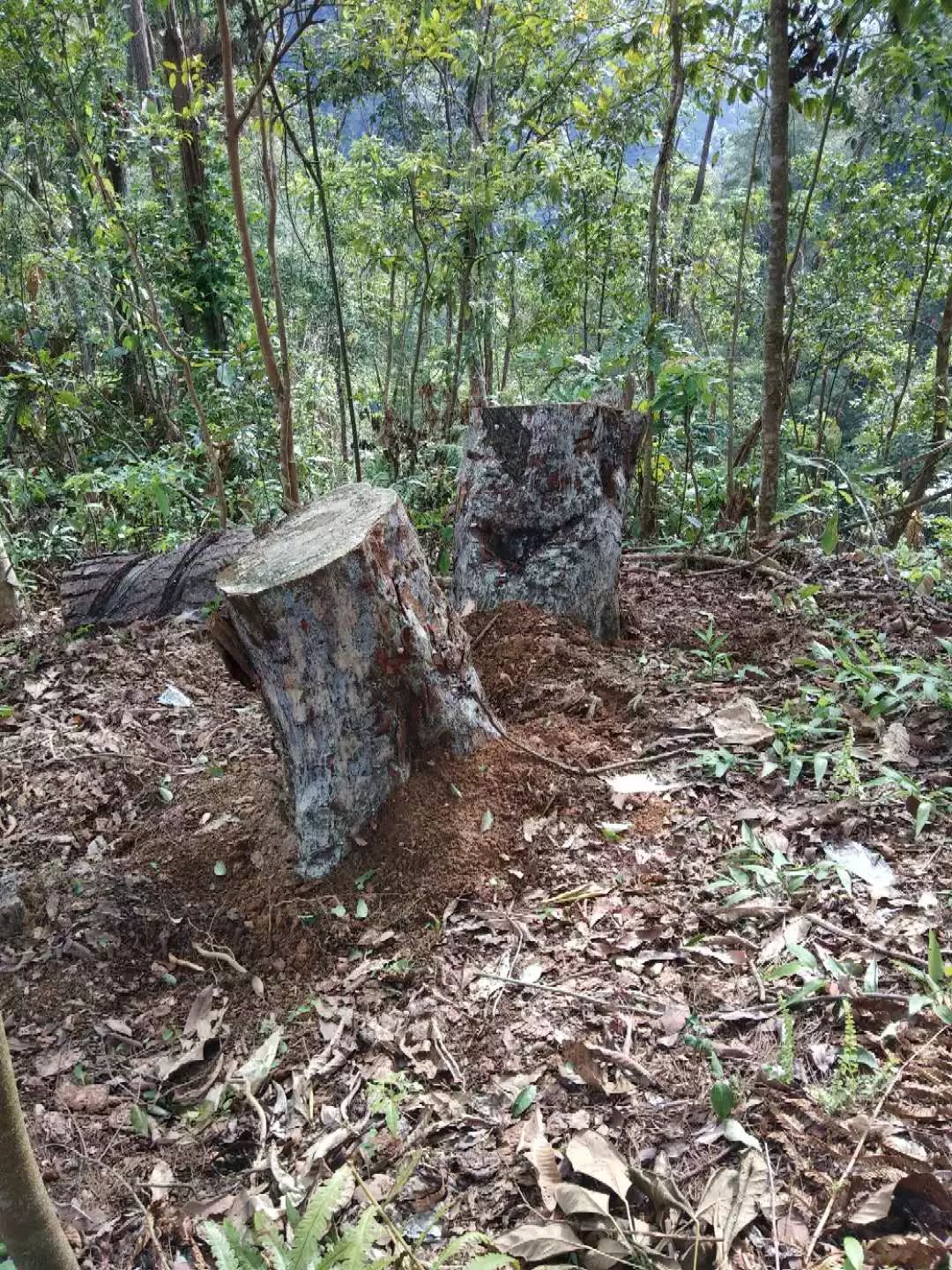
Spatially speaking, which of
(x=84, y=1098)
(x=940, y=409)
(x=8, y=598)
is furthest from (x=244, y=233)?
(x=940, y=409)

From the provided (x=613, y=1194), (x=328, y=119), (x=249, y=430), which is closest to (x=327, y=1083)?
(x=613, y=1194)

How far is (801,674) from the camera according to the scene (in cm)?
353

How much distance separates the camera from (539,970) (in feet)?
7.24

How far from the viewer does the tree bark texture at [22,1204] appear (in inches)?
46.8

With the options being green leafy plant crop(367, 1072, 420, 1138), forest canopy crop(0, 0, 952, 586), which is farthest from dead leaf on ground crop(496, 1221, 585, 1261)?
forest canopy crop(0, 0, 952, 586)

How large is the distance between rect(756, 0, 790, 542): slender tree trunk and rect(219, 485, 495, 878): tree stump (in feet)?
9.12

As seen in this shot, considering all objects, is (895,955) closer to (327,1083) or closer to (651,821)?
(651,821)

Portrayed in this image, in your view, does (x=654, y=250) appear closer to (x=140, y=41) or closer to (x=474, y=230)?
(x=474, y=230)

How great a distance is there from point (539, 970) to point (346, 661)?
1.06 metres

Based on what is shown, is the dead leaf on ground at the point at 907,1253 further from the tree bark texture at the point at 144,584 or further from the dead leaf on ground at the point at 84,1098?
the tree bark texture at the point at 144,584

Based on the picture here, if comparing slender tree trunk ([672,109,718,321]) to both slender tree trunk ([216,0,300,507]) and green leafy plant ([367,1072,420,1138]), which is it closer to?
slender tree trunk ([216,0,300,507])

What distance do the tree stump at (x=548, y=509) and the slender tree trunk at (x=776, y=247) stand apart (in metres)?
1.16

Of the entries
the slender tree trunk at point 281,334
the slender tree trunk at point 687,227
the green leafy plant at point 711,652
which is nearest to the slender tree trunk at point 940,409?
the slender tree trunk at point 687,227

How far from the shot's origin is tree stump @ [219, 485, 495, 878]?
2.54 metres
